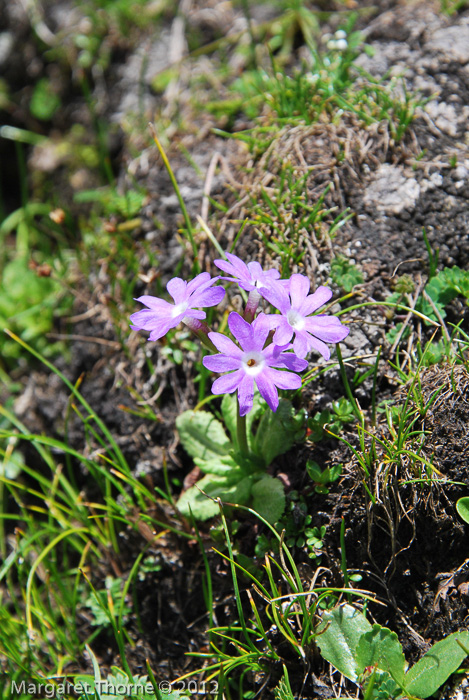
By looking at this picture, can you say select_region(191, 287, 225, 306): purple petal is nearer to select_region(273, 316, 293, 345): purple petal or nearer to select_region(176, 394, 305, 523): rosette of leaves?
select_region(273, 316, 293, 345): purple petal

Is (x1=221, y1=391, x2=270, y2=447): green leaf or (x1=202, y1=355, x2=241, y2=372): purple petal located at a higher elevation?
(x1=202, y1=355, x2=241, y2=372): purple petal

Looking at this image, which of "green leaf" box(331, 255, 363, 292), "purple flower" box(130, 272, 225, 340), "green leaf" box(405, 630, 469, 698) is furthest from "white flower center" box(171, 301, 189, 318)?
"green leaf" box(405, 630, 469, 698)

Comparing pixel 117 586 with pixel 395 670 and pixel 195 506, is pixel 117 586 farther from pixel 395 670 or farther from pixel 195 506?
pixel 395 670

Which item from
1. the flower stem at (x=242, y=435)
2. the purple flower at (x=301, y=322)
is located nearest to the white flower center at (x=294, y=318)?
the purple flower at (x=301, y=322)

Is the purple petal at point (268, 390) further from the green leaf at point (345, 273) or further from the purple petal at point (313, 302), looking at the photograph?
the green leaf at point (345, 273)

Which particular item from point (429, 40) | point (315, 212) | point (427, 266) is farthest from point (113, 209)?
point (429, 40)

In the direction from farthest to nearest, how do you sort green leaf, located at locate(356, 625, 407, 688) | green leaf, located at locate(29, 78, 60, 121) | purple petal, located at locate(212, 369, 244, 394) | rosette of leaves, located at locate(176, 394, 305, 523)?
green leaf, located at locate(29, 78, 60, 121) → rosette of leaves, located at locate(176, 394, 305, 523) → green leaf, located at locate(356, 625, 407, 688) → purple petal, located at locate(212, 369, 244, 394)

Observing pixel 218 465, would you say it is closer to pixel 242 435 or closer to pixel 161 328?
pixel 242 435

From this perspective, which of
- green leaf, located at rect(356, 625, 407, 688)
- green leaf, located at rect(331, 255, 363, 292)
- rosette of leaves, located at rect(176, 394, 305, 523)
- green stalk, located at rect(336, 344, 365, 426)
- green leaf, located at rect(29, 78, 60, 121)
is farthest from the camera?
green leaf, located at rect(29, 78, 60, 121)
